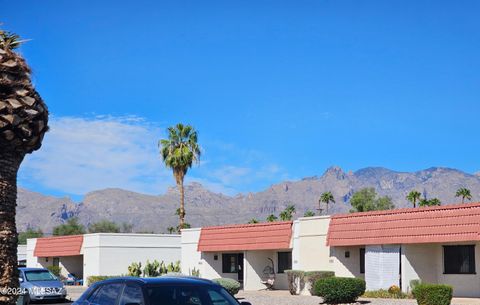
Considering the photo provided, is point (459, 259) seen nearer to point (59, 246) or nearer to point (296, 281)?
point (296, 281)

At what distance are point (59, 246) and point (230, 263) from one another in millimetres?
17388

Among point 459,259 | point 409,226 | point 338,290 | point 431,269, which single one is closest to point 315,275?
point 431,269

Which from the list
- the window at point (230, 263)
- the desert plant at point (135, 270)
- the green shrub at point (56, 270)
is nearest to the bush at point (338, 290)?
the window at point (230, 263)

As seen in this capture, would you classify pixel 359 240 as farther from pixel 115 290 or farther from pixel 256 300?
pixel 115 290

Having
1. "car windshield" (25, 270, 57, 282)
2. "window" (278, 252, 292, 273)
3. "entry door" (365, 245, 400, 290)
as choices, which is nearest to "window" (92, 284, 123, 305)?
"car windshield" (25, 270, 57, 282)

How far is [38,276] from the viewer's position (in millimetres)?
31234

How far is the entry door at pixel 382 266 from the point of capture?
3142 centimetres

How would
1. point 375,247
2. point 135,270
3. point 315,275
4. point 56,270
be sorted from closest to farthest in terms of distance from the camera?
point 375,247, point 315,275, point 135,270, point 56,270

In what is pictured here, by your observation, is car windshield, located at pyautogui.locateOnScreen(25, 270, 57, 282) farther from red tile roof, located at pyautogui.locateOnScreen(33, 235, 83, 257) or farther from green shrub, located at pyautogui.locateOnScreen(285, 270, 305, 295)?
red tile roof, located at pyautogui.locateOnScreen(33, 235, 83, 257)

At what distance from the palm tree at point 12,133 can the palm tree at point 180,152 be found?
3744 centimetres

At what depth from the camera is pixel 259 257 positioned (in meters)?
41.7

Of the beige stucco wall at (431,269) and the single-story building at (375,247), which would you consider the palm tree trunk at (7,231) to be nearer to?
the single-story building at (375,247)

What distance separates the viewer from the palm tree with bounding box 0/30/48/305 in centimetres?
1603

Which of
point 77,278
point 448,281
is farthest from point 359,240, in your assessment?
point 77,278
